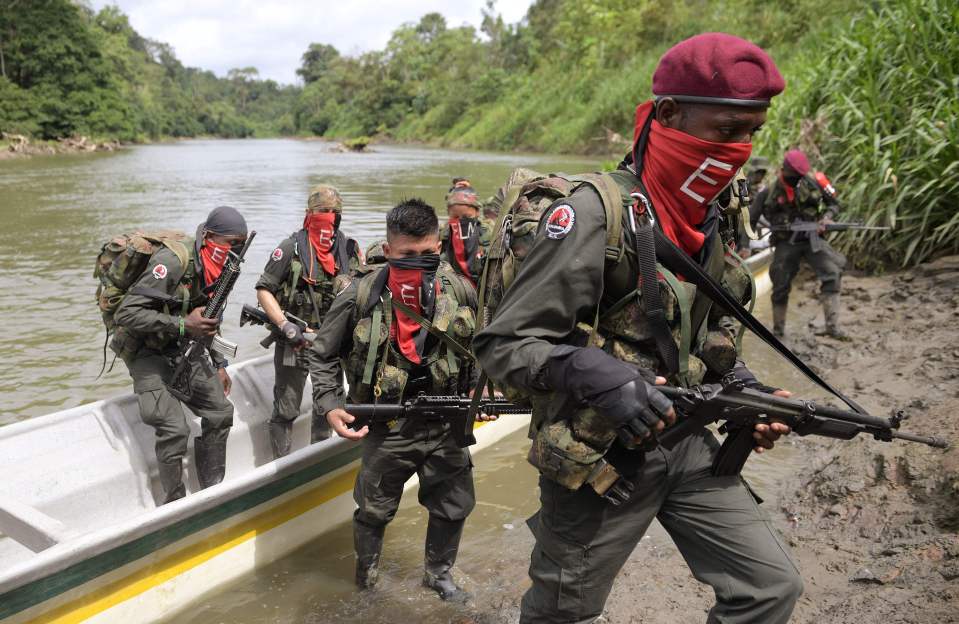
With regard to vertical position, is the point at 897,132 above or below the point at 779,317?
above

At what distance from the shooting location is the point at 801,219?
25.0 ft

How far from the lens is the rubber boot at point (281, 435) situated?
5.09 m

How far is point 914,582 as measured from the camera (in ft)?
10.3

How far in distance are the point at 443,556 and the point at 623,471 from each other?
6.44ft

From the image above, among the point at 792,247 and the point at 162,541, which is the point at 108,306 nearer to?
the point at 162,541

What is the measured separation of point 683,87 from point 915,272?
25.0 ft

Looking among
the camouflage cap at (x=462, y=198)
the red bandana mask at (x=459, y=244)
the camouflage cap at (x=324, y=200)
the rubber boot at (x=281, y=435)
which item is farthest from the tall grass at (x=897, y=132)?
the rubber boot at (x=281, y=435)

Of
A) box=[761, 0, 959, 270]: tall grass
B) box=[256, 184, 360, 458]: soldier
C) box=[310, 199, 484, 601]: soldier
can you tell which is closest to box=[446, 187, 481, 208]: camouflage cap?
box=[256, 184, 360, 458]: soldier

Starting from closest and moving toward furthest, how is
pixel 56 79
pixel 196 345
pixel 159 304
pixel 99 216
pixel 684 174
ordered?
pixel 684 174 < pixel 159 304 < pixel 196 345 < pixel 99 216 < pixel 56 79

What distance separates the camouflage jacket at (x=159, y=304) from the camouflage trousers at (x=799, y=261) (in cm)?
606

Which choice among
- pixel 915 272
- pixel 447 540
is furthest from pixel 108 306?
pixel 915 272

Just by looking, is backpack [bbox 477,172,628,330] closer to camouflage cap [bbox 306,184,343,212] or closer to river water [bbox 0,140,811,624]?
river water [bbox 0,140,811,624]

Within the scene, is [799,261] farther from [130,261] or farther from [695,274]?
[130,261]

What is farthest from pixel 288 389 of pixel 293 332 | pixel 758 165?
pixel 758 165
